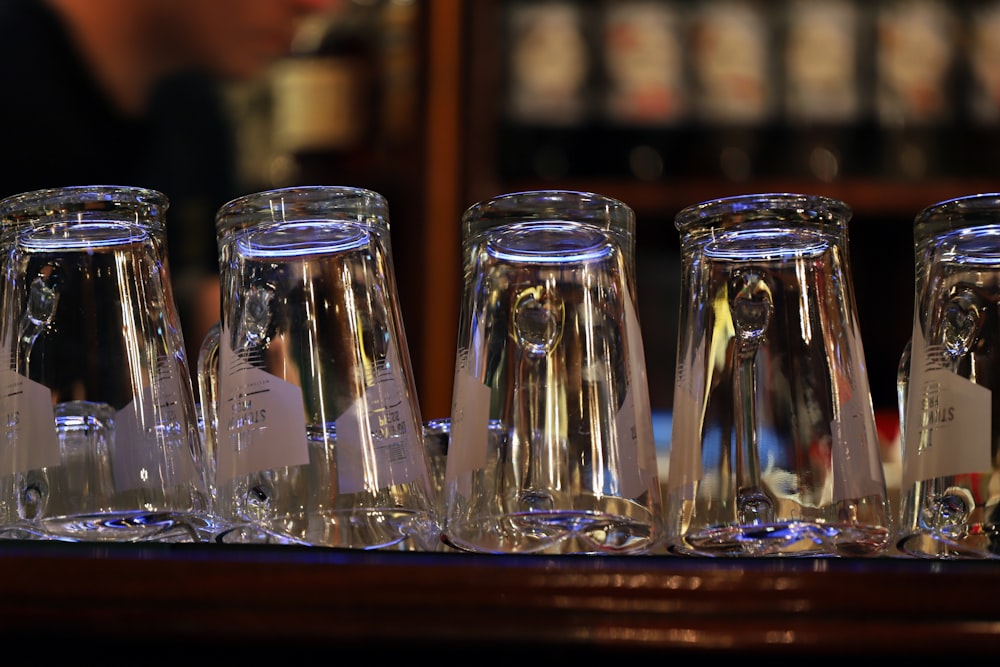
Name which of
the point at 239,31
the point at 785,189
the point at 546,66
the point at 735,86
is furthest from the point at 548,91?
the point at 239,31

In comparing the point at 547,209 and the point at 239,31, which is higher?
the point at 239,31

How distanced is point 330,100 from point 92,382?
5.25 feet

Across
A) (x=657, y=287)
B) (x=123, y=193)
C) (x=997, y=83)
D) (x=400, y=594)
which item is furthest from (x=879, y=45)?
(x=400, y=594)

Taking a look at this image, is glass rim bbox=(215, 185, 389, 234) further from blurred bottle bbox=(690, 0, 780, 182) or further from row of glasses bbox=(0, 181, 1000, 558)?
blurred bottle bbox=(690, 0, 780, 182)

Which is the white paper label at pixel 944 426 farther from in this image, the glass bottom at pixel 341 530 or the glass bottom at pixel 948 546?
the glass bottom at pixel 341 530

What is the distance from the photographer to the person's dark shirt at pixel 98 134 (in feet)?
6.88

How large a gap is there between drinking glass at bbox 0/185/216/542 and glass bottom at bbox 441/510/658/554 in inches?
5.9

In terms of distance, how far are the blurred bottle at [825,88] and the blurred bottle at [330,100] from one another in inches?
27.8

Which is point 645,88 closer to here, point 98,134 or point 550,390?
point 98,134

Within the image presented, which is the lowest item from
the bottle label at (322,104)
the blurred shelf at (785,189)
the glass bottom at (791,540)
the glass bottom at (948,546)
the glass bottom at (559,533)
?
the blurred shelf at (785,189)

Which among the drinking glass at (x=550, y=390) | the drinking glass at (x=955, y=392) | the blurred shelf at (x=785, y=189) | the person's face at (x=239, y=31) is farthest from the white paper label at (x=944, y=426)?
the person's face at (x=239, y=31)

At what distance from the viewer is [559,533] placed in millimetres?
619

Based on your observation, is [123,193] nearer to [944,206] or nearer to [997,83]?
[944,206]

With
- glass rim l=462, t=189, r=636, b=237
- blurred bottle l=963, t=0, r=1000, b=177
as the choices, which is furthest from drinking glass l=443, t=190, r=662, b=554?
blurred bottle l=963, t=0, r=1000, b=177
